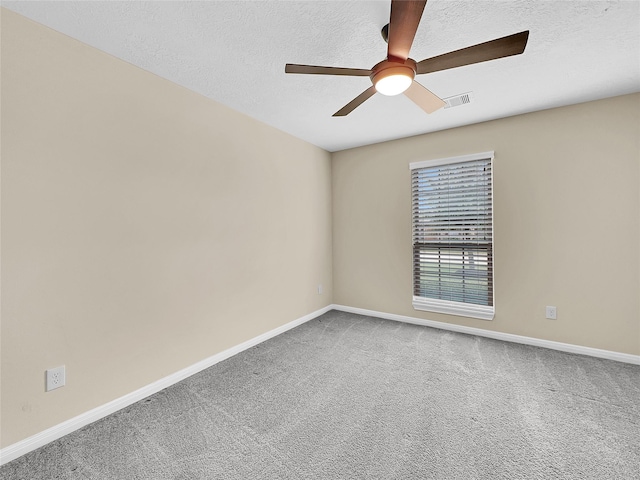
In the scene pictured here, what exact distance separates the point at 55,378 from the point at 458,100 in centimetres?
370

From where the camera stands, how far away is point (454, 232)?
11.5 feet

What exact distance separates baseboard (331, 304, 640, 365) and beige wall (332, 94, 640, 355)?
50mm

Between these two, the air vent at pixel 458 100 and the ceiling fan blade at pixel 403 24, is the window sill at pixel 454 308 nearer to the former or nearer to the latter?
the air vent at pixel 458 100

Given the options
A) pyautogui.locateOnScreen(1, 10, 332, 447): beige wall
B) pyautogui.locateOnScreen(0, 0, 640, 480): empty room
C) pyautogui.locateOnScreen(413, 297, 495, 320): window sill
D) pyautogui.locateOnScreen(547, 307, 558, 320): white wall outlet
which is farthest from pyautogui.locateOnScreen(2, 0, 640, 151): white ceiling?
pyautogui.locateOnScreen(413, 297, 495, 320): window sill

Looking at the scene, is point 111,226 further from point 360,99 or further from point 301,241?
point 301,241

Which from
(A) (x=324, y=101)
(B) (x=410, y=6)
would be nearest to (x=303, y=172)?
(A) (x=324, y=101)

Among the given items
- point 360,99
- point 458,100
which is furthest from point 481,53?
point 458,100

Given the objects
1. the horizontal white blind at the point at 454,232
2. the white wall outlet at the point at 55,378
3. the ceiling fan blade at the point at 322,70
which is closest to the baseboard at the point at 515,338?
the horizontal white blind at the point at 454,232

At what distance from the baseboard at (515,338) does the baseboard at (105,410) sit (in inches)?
72.3

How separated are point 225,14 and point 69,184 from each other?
1.39m

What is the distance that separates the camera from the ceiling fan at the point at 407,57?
1249 mm

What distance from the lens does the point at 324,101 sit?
2.70 meters

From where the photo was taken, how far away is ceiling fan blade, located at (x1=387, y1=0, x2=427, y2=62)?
3.88 feet

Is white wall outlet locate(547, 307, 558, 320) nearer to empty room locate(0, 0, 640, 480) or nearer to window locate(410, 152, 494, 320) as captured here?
empty room locate(0, 0, 640, 480)
